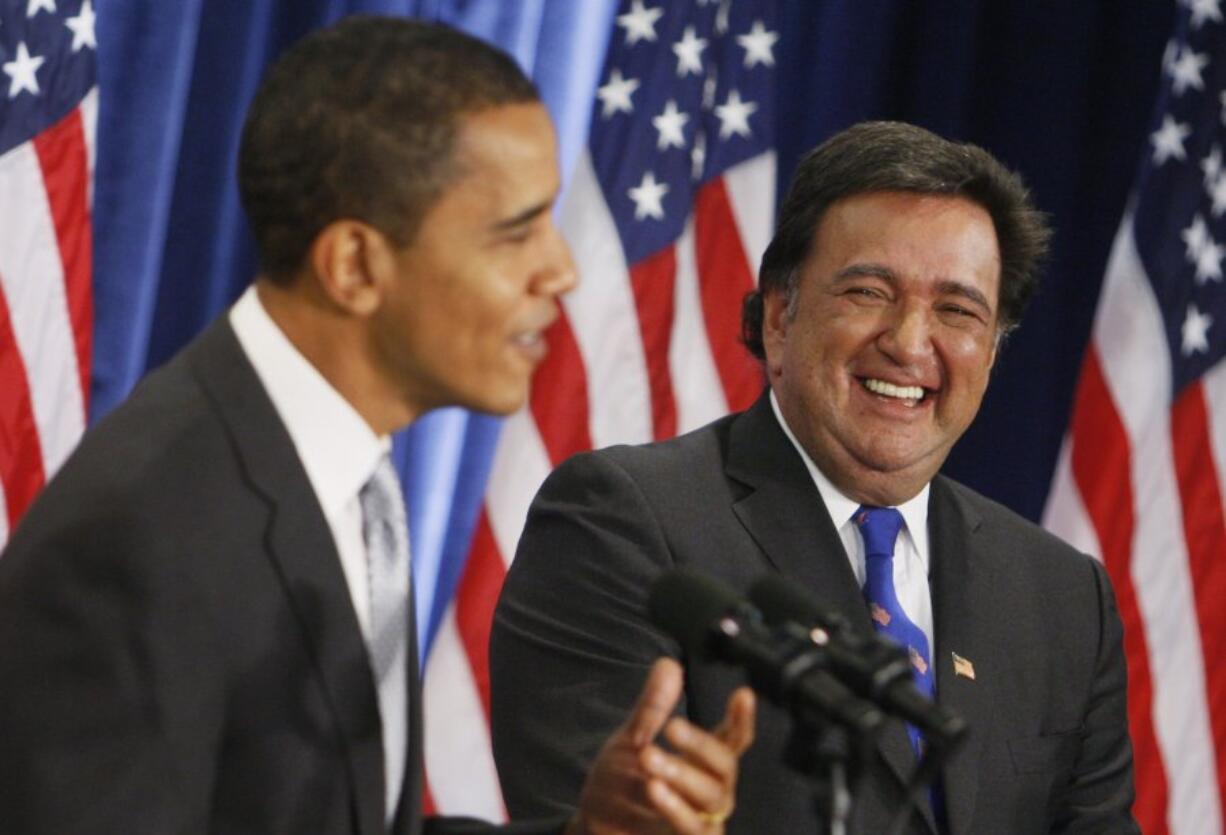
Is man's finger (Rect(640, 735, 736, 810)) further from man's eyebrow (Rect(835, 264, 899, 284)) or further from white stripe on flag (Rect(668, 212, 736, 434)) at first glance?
white stripe on flag (Rect(668, 212, 736, 434))

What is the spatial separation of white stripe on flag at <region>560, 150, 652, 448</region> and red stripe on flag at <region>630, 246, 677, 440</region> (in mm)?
14

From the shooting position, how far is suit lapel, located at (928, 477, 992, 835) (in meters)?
2.08

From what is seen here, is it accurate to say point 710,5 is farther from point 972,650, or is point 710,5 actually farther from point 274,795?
point 274,795

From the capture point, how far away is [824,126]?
3.72 meters

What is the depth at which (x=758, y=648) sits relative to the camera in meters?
1.18

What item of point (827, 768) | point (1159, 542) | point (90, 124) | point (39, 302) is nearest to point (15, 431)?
point (39, 302)

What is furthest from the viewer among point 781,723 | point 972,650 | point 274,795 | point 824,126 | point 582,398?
point 824,126

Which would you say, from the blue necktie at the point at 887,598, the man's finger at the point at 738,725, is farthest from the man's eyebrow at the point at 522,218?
the blue necktie at the point at 887,598

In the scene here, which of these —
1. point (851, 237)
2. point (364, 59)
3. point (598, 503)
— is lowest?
point (598, 503)

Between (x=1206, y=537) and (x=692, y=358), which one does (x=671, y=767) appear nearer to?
(x=692, y=358)

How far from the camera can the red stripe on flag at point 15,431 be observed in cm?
290

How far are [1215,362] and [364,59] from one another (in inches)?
107

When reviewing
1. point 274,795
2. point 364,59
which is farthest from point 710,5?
point 274,795

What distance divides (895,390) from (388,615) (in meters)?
1.06
